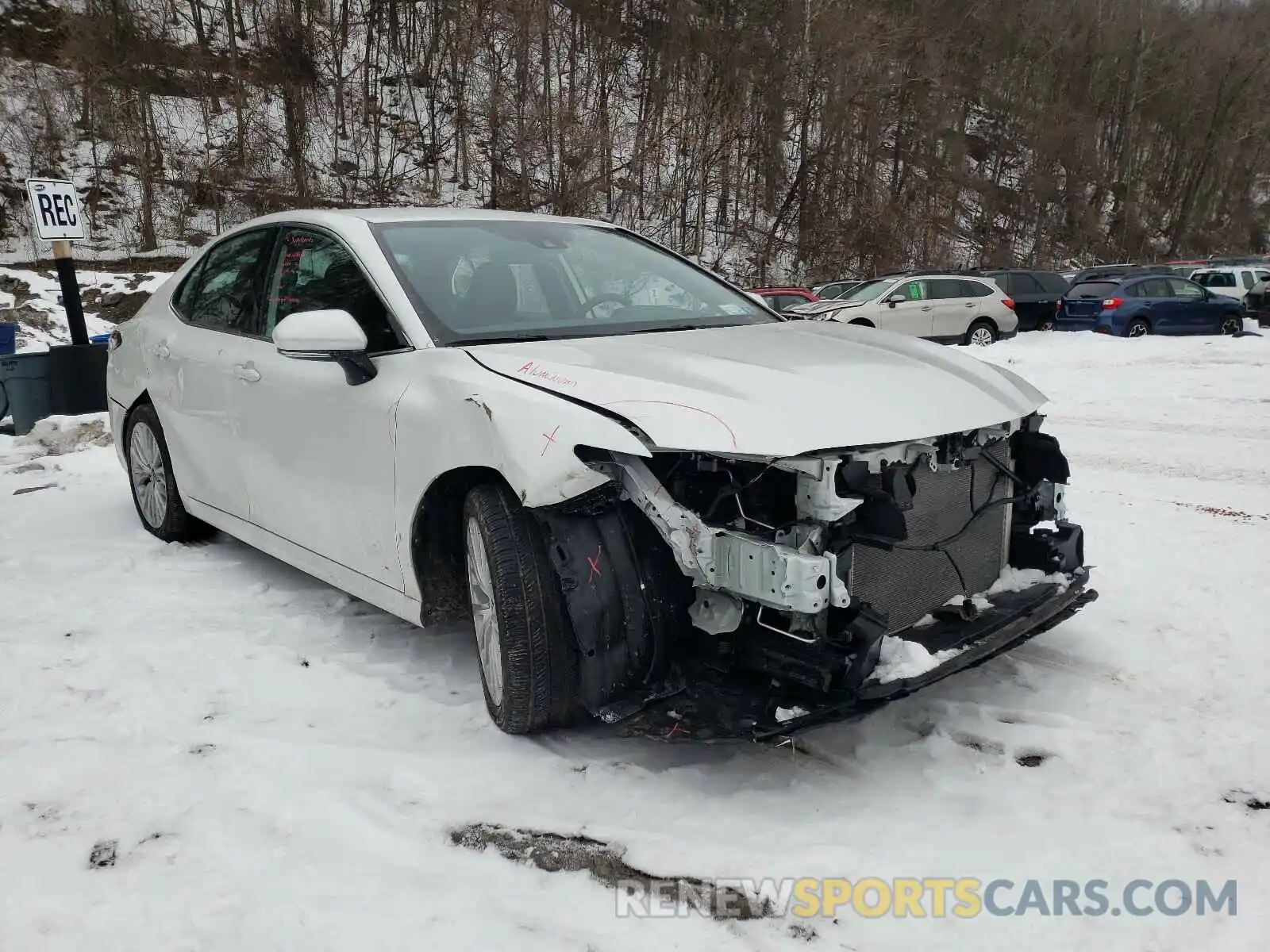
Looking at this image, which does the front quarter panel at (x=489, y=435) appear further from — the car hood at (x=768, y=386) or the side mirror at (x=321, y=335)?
the side mirror at (x=321, y=335)

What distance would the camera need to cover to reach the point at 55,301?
45.3 ft

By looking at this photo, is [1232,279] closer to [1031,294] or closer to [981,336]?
[1031,294]

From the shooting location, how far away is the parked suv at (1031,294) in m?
20.7

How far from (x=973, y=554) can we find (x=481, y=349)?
5.70 ft

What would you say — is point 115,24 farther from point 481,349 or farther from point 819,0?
point 481,349

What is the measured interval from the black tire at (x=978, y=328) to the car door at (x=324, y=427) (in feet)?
54.9

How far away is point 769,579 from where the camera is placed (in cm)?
237

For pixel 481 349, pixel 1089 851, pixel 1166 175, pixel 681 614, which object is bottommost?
pixel 1089 851

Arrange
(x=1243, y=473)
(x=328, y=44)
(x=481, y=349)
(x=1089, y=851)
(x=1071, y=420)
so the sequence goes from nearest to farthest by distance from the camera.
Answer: (x=1089, y=851) → (x=481, y=349) → (x=1243, y=473) → (x=1071, y=420) → (x=328, y=44)

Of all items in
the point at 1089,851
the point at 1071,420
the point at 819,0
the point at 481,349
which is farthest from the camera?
the point at 819,0

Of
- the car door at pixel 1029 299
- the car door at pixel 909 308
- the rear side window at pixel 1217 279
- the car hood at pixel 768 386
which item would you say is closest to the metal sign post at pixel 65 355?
the car hood at pixel 768 386

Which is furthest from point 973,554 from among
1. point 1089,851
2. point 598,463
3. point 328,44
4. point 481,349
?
point 328,44

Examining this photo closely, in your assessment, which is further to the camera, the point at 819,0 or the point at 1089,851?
the point at 819,0

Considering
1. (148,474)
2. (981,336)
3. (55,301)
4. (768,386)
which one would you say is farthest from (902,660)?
(981,336)
